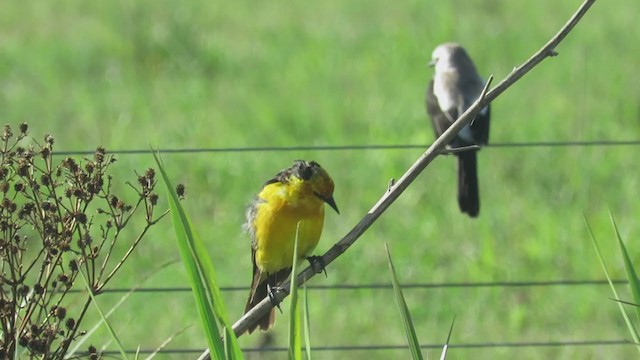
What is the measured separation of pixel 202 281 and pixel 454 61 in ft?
→ 13.9

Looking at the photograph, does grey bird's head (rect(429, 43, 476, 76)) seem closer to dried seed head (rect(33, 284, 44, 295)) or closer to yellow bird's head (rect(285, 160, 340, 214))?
yellow bird's head (rect(285, 160, 340, 214))

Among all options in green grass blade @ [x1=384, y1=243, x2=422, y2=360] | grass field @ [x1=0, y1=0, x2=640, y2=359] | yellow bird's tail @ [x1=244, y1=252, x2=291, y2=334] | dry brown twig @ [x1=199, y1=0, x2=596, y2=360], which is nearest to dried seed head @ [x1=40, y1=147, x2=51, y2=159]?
dry brown twig @ [x1=199, y1=0, x2=596, y2=360]

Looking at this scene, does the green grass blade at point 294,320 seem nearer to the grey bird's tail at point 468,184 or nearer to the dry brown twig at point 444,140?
the dry brown twig at point 444,140

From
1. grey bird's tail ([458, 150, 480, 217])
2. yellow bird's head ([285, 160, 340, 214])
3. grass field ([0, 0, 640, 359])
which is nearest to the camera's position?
yellow bird's head ([285, 160, 340, 214])

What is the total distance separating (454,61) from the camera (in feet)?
20.9

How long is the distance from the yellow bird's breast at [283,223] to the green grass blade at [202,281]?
141 cm

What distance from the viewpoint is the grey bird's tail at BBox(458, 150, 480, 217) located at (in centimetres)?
592

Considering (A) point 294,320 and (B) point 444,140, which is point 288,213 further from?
(A) point 294,320

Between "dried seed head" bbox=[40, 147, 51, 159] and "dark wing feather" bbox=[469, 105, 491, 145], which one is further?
"dark wing feather" bbox=[469, 105, 491, 145]

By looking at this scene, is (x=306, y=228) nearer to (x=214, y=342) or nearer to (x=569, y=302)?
(x=214, y=342)

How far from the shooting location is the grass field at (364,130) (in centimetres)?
645

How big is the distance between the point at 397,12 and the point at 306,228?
8630 mm

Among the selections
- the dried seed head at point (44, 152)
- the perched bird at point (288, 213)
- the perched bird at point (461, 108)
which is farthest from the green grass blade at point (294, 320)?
the perched bird at point (461, 108)

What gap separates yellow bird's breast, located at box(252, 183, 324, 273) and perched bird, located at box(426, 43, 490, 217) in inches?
79.4
